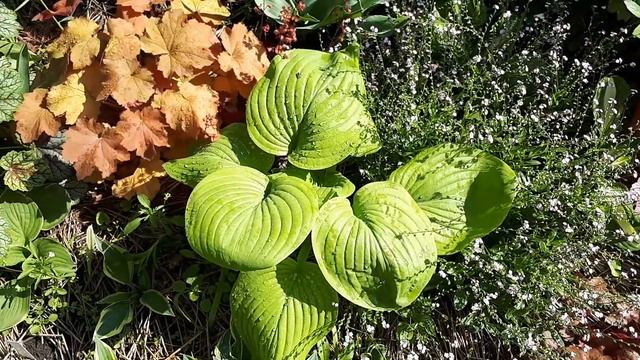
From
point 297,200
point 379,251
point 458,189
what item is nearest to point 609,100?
point 458,189

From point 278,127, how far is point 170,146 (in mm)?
305

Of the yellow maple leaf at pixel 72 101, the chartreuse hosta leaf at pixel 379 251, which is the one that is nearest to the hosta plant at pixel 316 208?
the chartreuse hosta leaf at pixel 379 251

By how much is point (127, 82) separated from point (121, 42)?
11cm

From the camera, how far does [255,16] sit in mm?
2162

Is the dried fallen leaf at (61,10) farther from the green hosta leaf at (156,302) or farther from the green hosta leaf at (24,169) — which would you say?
the green hosta leaf at (156,302)

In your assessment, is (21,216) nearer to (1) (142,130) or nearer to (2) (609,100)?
(1) (142,130)

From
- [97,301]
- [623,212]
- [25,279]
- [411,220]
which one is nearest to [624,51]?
[623,212]

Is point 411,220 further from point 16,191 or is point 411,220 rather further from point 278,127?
point 16,191

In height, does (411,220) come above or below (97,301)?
above

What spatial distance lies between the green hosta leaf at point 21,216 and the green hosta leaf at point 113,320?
29 cm

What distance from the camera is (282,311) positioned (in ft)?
5.48

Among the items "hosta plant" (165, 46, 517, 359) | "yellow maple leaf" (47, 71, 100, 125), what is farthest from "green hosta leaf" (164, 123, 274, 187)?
"yellow maple leaf" (47, 71, 100, 125)

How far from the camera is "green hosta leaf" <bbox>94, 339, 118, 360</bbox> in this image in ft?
5.68

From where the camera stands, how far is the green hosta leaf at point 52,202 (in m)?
1.88
